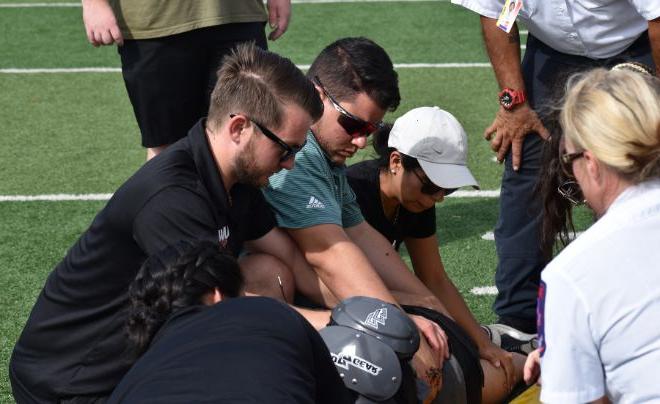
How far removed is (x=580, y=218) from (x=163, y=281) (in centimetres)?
376

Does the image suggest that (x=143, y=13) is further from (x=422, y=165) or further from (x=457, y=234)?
(x=457, y=234)

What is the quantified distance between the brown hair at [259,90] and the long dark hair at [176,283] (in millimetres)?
738

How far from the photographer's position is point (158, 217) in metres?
3.05

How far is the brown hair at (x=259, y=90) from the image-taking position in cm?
338

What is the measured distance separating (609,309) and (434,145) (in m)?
1.81

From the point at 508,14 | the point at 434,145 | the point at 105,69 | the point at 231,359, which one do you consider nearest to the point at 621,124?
the point at 231,359

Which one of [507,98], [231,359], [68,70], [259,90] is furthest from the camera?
[68,70]

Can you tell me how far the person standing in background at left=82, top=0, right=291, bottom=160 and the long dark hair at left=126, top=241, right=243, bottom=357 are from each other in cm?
223

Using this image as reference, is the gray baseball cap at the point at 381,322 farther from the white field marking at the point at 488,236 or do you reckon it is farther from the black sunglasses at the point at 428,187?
the white field marking at the point at 488,236

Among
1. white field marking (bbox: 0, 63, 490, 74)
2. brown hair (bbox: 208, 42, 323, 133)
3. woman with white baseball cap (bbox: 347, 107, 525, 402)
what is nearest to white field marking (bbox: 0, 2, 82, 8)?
white field marking (bbox: 0, 63, 490, 74)

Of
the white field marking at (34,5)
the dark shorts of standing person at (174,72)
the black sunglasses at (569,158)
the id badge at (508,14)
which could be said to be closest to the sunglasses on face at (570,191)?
the black sunglasses at (569,158)

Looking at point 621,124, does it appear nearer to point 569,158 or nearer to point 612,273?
point 569,158

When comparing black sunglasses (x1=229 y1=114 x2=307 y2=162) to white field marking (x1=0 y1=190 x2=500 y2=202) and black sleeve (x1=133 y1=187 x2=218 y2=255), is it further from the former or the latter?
white field marking (x1=0 y1=190 x2=500 y2=202)

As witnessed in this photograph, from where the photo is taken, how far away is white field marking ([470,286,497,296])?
16.5 feet
